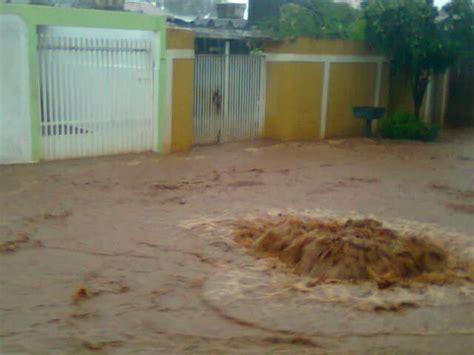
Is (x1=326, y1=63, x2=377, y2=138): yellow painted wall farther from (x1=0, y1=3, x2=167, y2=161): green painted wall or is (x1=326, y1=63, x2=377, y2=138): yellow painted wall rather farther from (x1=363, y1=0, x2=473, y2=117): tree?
(x1=0, y1=3, x2=167, y2=161): green painted wall

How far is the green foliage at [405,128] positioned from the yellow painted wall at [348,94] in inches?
32.2

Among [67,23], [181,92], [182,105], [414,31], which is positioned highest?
[414,31]

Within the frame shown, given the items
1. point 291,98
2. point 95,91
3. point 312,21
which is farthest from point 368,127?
point 95,91

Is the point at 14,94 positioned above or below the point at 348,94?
above

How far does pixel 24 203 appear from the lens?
327 inches

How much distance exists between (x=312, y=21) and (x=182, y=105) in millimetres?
4642

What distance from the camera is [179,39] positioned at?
39.6 feet

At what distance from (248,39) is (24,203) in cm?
718

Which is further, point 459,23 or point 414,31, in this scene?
point 459,23

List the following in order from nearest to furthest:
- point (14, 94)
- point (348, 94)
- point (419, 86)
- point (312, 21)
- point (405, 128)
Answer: point (14, 94), point (312, 21), point (405, 128), point (348, 94), point (419, 86)

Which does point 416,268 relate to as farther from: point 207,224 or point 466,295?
point 207,224

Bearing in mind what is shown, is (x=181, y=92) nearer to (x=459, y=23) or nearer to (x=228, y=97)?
(x=228, y=97)

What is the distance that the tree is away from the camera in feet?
47.7

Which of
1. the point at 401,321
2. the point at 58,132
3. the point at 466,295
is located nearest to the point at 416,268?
the point at 466,295
